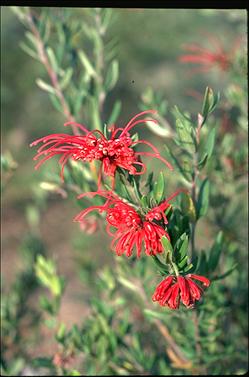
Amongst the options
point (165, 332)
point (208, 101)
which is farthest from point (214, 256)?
point (165, 332)

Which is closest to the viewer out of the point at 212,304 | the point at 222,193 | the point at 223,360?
the point at 212,304

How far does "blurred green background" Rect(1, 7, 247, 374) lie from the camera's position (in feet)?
17.6

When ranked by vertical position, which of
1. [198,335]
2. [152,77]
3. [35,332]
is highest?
[152,77]

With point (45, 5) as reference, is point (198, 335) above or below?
below

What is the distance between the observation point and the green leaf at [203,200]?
4.75 ft

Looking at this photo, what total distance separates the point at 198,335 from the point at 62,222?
4320 millimetres

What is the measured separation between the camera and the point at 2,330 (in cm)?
217

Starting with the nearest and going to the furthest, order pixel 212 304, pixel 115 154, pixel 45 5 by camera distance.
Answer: pixel 115 154 < pixel 212 304 < pixel 45 5

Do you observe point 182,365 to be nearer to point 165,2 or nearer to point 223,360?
point 223,360

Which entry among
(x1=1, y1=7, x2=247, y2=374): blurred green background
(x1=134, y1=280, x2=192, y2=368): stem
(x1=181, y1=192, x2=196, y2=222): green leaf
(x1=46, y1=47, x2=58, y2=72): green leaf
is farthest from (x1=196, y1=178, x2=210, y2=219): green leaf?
(x1=1, y1=7, x2=247, y2=374): blurred green background

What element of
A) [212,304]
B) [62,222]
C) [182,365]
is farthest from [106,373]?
[62,222]

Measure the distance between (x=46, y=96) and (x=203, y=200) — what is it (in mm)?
4521

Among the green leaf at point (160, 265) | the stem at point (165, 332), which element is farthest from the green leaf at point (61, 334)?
the green leaf at point (160, 265)

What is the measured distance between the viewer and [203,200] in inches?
57.8
